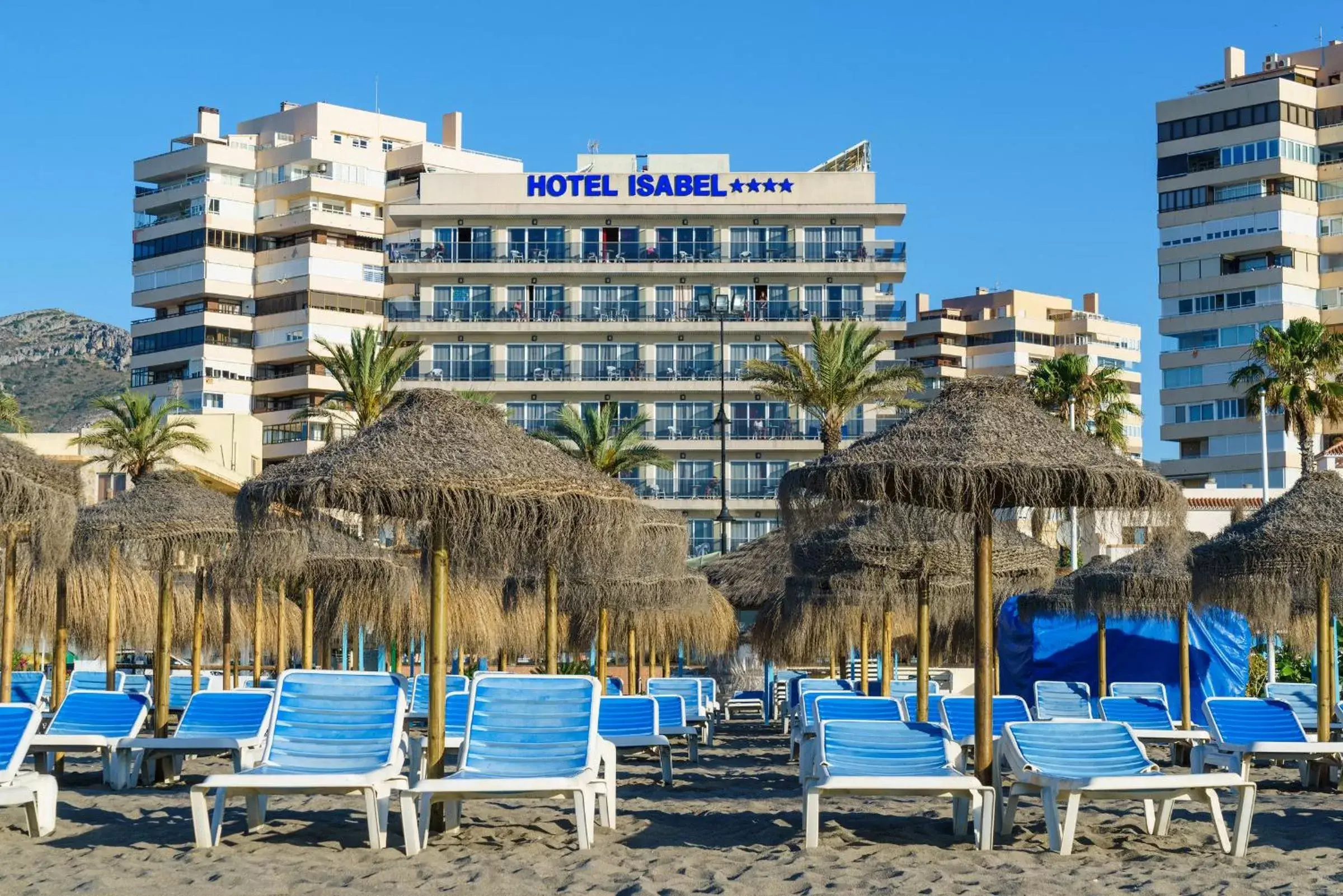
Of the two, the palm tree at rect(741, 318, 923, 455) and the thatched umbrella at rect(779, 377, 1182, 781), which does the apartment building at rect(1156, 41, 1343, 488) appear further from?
the thatched umbrella at rect(779, 377, 1182, 781)

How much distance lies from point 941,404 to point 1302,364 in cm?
5118

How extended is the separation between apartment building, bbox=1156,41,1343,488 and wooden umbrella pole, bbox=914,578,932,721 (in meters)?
66.8

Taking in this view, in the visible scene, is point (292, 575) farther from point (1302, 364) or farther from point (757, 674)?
point (1302, 364)

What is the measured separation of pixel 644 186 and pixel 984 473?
63.1 meters

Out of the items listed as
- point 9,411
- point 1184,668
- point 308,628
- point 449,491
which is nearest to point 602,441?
point 9,411

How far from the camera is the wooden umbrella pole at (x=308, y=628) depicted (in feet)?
66.3

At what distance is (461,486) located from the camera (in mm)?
10656

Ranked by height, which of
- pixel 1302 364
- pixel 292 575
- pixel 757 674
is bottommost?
pixel 757 674

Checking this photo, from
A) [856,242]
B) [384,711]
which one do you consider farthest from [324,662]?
[856,242]

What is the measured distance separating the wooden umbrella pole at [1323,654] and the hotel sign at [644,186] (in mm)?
58284

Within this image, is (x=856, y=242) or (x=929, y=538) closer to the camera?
(x=929, y=538)

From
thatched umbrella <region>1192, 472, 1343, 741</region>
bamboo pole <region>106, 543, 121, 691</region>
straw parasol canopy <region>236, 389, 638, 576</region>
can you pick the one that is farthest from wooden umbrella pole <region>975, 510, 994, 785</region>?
bamboo pole <region>106, 543, 121, 691</region>

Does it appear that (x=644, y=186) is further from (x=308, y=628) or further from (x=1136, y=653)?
(x=308, y=628)

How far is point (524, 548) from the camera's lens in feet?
38.4
